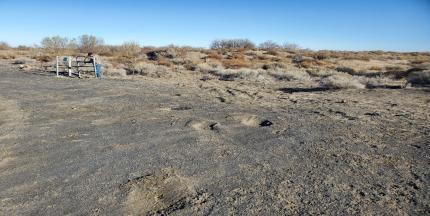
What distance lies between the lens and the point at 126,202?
5098 mm

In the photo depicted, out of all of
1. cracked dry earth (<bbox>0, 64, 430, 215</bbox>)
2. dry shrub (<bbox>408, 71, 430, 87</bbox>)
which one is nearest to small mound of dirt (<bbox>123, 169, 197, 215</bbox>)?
cracked dry earth (<bbox>0, 64, 430, 215</bbox>)

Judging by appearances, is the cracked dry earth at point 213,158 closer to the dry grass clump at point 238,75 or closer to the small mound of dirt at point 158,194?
the small mound of dirt at point 158,194

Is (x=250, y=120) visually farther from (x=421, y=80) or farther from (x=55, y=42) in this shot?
(x=55, y=42)

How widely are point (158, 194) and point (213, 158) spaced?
1653 mm

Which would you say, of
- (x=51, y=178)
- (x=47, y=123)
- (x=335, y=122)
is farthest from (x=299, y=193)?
(x=47, y=123)

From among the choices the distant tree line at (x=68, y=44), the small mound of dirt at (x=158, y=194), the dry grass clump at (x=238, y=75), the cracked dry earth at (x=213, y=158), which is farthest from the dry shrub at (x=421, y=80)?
the distant tree line at (x=68, y=44)

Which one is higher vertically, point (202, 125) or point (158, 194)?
point (202, 125)

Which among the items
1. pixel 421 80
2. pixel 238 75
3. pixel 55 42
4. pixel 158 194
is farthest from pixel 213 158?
pixel 55 42

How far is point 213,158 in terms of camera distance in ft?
22.5

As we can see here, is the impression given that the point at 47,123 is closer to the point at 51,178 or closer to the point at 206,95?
the point at 51,178

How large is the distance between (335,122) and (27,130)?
21.0 ft

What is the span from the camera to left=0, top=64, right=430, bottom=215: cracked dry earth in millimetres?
5059

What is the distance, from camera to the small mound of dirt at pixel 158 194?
493cm

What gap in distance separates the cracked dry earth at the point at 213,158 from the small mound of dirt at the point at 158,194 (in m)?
0.01
